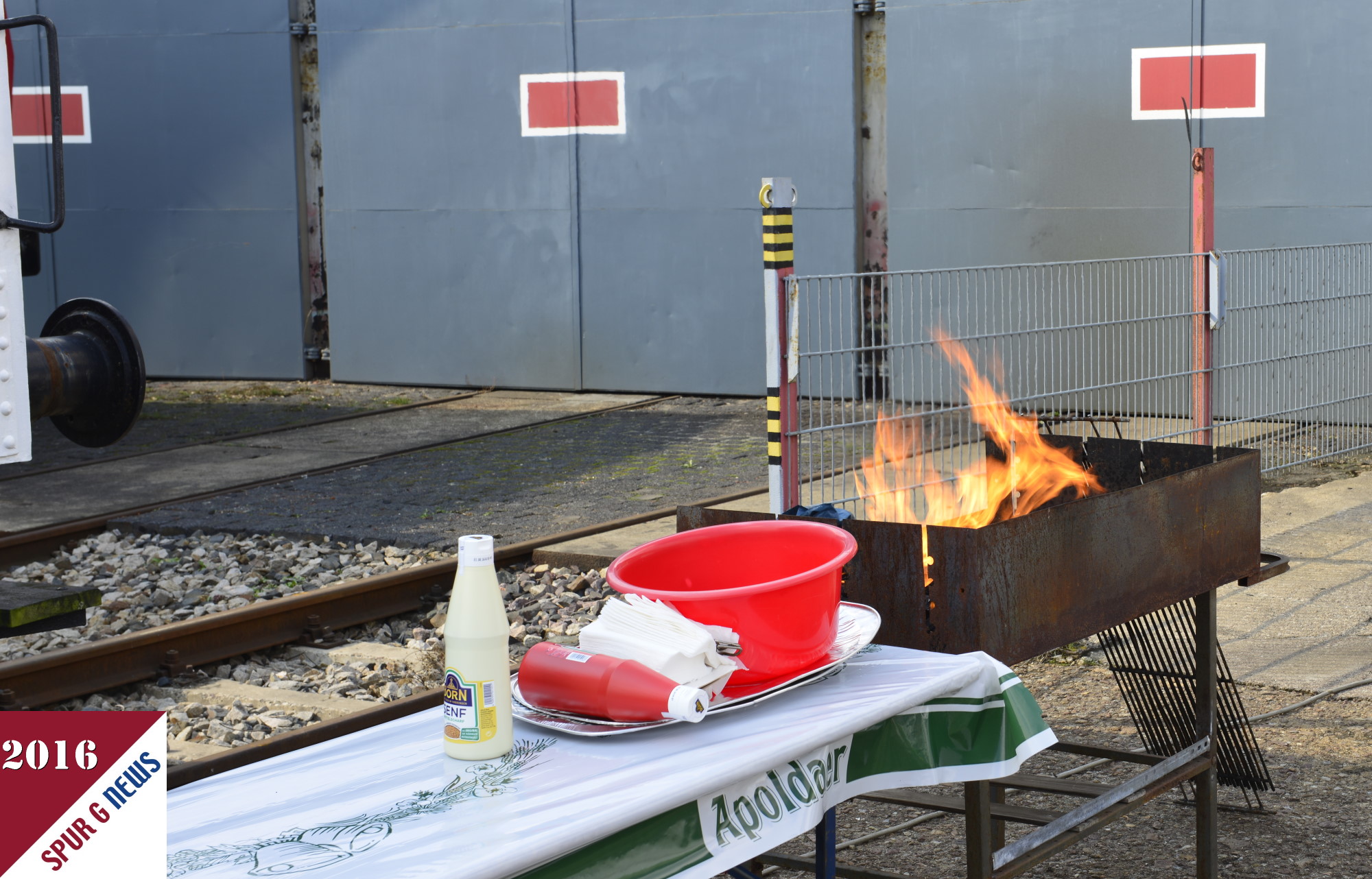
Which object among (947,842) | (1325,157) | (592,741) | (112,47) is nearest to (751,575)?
(592,741)

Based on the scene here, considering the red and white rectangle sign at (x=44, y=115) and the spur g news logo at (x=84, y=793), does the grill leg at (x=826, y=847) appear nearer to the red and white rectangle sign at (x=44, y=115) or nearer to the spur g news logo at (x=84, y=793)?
the spur g news logo at (x=84, y=793)

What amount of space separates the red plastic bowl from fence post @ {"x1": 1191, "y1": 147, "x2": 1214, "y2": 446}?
5306mm

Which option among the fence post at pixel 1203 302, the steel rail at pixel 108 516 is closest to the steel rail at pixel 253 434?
the steel rail at pixel 108 516

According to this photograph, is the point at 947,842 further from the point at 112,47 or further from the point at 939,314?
the point at 112,47

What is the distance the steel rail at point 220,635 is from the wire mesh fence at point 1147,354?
178 cm

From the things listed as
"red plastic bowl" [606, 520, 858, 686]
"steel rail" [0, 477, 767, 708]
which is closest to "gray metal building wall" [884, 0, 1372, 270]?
"steel rail" [0, 477, 767, 708]

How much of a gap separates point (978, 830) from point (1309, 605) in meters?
4.06

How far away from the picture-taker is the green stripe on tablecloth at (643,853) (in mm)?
2084

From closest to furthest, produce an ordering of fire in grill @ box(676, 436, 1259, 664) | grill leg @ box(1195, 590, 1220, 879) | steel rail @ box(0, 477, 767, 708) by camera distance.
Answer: fire in grill @ box(676, 436, 1259, 664)
grill leg @ box(1195, 590, 1220, 879)
steel rail @ box(0, 477, 767, 708)

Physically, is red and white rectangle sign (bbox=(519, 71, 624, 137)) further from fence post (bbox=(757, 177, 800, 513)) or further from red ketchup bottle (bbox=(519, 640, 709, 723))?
red ketchup bottle (bbox=(519, 640, 709, 723))

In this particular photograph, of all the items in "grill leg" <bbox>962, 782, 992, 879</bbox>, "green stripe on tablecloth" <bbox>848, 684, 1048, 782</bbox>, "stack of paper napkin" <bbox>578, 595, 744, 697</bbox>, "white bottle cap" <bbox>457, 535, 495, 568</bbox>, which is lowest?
"grill leg" <bbox>962, 782, 992, 879</bbox>

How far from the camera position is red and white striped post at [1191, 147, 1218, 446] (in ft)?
25.9

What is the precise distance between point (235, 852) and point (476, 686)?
0.42m

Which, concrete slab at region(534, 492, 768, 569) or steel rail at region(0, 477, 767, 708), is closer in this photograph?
steel rail at region(0, 477, 767, 708)
